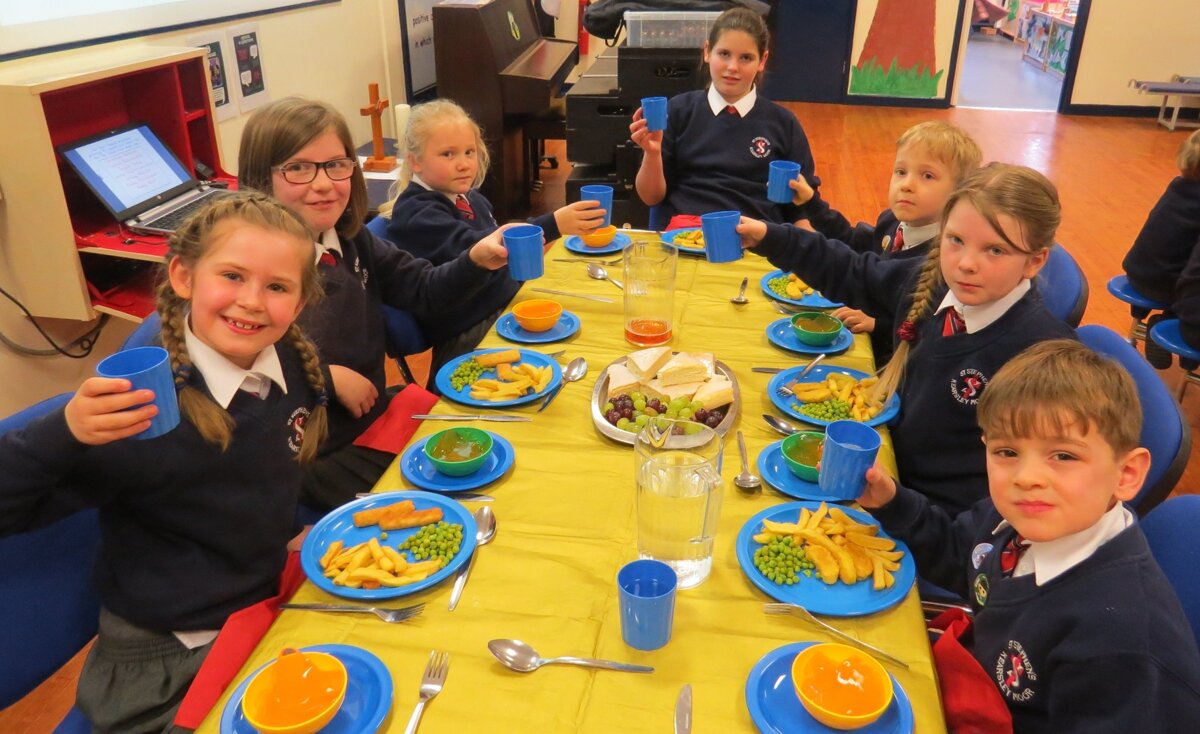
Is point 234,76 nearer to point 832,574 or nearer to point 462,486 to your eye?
point 462,486

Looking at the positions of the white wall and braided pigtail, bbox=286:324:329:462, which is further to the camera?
the white wall

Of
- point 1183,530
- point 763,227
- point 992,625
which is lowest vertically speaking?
point 992,625

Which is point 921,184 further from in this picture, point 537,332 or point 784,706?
point 784,706

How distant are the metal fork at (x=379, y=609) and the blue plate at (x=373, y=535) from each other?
0.02 meters

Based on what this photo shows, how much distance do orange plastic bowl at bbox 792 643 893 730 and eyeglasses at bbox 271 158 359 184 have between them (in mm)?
1505

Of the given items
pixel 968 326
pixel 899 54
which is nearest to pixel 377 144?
pixel 968 326

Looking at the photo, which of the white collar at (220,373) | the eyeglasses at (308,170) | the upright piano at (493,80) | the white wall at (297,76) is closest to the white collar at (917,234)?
the eyeglasses at (308,170)

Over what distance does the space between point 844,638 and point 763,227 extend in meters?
1.21

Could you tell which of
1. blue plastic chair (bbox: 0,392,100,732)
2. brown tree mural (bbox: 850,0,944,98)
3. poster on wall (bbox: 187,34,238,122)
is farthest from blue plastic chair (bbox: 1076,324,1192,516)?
brown tree mural (bbox: 850,0,944,98)

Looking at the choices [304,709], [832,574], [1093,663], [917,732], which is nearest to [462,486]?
[304,709]

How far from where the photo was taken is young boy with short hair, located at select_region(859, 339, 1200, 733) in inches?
40.2

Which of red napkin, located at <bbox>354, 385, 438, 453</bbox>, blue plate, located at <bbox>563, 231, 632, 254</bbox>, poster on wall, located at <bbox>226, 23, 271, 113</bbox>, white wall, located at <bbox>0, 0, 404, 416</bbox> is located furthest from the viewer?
poster on wall, located at <bbox>226, 23, 271, 113</bbox>

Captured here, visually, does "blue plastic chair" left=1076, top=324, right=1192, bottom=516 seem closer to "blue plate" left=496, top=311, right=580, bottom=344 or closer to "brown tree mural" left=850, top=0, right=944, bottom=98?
"blue plate" left=496, top=311, right=580, bottom=344

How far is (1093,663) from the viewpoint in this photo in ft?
3.43
